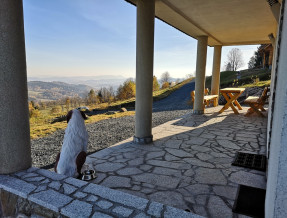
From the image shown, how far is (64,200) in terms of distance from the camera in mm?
2078

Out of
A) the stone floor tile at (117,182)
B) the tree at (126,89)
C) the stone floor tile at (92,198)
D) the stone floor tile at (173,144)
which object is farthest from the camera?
the tree at (126,89)

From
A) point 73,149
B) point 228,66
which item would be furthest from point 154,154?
point 228,66

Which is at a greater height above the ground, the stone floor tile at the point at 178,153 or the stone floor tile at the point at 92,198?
the stone floor tile at the point at 92,198

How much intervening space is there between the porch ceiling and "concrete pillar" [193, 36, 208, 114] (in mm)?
364

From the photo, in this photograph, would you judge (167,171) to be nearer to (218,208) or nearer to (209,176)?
(209,176)

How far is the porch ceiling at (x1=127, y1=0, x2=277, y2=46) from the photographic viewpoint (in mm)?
4754

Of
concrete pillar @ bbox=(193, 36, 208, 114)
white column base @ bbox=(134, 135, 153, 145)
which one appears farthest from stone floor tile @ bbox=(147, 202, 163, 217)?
concrete pillar @ bbox=(193, 36, 208, 114)

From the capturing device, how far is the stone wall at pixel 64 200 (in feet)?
6.26

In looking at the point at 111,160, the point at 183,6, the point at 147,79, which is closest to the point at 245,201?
the point at 111,160

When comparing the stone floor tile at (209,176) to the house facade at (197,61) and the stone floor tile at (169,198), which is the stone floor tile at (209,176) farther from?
the house facade at (197,61)

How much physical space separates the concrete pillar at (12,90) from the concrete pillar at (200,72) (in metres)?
6.62

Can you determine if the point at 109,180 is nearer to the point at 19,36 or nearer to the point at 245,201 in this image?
the point at 245,201

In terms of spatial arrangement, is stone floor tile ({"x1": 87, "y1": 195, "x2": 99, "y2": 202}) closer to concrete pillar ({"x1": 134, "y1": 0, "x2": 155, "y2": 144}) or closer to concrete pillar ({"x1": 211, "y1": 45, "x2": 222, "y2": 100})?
concrete pillar ({"x1": 134, "y1": 0, "x2": 155, "y2": 144})

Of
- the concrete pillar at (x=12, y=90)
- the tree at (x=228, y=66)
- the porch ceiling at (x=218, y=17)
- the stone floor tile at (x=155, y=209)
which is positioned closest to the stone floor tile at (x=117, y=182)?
the stone floor tile at (x=155, y=209)
